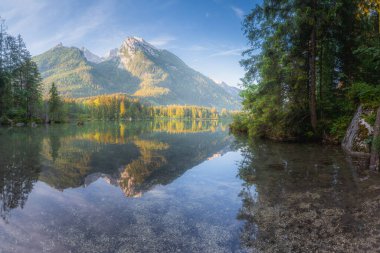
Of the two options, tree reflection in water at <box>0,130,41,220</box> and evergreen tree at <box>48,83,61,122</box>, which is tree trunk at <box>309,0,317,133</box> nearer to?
tree reflection in water at <box>0,130,41,220</box>

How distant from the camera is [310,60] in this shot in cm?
1766

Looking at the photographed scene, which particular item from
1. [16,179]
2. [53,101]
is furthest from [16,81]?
[16,179]

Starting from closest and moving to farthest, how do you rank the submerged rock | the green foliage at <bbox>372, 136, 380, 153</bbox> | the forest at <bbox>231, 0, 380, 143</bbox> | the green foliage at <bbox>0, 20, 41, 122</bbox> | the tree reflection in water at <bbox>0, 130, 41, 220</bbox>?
the tree reflection in water at <bbox>0, 130, 41, 220</bbox> < the green foliage at <bbox>372, 136, 380, 153</bbox> < the submerged rock < the forest at <bbox>231, 0, 380, 143</bbox> < the green foliage at <bbox>0, 20, 41, 122</bbox>

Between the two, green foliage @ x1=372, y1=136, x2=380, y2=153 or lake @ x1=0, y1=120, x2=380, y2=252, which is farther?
green foliage @ x1=372, y1=136, x2=380, y2=153

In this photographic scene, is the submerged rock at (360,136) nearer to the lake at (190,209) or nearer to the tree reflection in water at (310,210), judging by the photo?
the lake at (190,209)

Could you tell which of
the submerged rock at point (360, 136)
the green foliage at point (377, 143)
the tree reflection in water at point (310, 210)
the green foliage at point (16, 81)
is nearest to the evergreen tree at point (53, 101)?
the green foliage at point (16, 81)

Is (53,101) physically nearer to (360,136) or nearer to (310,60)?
(310,60)

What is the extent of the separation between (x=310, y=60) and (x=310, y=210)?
49.9 ft

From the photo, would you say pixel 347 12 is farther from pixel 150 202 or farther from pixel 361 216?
pixel 150 202

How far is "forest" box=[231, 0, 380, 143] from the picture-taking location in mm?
16562

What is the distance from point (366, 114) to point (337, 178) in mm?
6971

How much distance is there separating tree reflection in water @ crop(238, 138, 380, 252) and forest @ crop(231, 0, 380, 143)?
9864mm

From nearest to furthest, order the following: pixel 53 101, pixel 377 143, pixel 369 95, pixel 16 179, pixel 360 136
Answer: pixel 16 179, pixel 377 143, pixel 360 136, pixel 369 95, pixel 53 101

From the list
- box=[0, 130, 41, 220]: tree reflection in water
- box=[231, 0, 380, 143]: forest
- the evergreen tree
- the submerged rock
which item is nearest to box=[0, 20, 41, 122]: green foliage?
the evergreen tree
